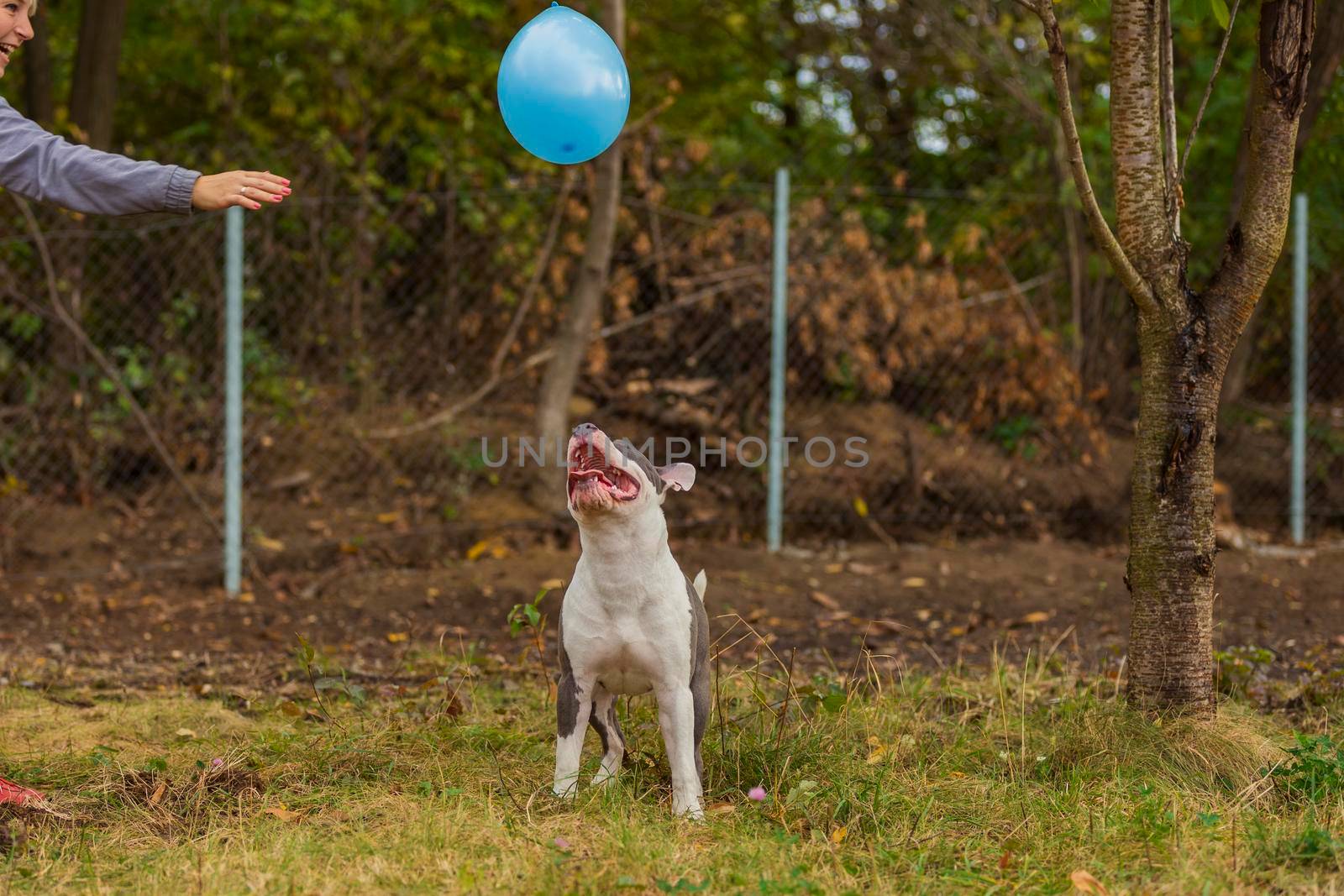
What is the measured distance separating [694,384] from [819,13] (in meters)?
4.55

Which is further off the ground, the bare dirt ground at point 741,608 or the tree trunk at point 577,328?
the tree trunk at point 577,328

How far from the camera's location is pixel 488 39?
10.4 metres

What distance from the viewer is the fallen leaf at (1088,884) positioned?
2705mm

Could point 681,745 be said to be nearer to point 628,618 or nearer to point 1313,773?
point 628,618

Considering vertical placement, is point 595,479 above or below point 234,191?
below

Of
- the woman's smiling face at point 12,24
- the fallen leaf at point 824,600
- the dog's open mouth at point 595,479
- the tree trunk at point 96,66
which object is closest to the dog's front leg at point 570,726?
the dog's open mouth at point 595,479

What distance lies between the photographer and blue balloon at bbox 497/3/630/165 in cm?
357

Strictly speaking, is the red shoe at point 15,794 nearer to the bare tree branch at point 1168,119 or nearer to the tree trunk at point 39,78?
the bare tree branch at point 1168,119

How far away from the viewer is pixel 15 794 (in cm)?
328

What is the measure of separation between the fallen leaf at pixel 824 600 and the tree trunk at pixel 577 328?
1.70 metres

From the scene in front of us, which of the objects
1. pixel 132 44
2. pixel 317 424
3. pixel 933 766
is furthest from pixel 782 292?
pixel 132 44

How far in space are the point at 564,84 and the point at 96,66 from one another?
18.5 feet

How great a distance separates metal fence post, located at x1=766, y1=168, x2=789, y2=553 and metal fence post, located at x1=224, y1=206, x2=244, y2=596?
300 cm

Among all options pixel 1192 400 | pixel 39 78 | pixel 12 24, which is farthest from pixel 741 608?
pixel 39 78
